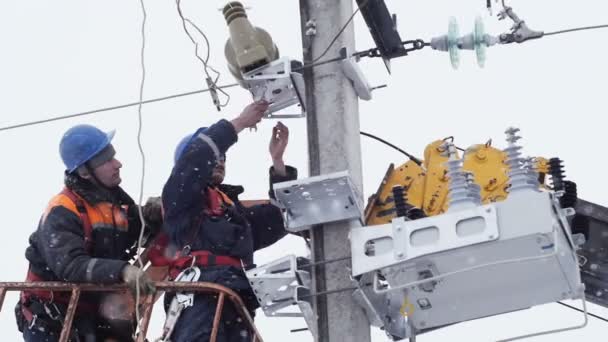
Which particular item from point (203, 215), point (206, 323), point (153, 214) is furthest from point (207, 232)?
point (153, 214)

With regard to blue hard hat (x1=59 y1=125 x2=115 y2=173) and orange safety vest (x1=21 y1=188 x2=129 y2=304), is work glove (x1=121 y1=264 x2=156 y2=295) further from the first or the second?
blue hard hat (x1=59 y1=125 x2=115 y2=173)

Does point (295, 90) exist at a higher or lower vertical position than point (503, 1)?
lower

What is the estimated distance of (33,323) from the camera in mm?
9078

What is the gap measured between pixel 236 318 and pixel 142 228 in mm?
871

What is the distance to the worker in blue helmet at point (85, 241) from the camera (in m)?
8.53

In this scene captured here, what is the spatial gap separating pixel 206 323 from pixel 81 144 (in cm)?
180

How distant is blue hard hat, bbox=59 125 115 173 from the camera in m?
9.41

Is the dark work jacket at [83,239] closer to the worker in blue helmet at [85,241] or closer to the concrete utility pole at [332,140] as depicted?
the worker in blue helmet at [85,241]

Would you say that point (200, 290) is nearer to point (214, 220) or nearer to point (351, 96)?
point (214, 220)

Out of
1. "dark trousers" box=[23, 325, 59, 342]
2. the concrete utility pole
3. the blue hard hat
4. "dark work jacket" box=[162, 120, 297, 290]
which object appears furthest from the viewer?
the blue hard hat

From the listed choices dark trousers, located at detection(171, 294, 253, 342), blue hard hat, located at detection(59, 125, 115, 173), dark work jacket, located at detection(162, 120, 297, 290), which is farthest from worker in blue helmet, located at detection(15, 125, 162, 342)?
dark work jacket, located at detection(162, 120, 297, 290)

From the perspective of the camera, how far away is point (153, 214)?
31.2 feet

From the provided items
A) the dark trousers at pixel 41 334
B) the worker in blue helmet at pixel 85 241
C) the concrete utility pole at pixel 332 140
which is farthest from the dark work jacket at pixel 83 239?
the concrete utility pole at pixel 332 140

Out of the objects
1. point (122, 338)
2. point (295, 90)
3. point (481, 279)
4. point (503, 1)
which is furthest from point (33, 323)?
point (503, 1)
